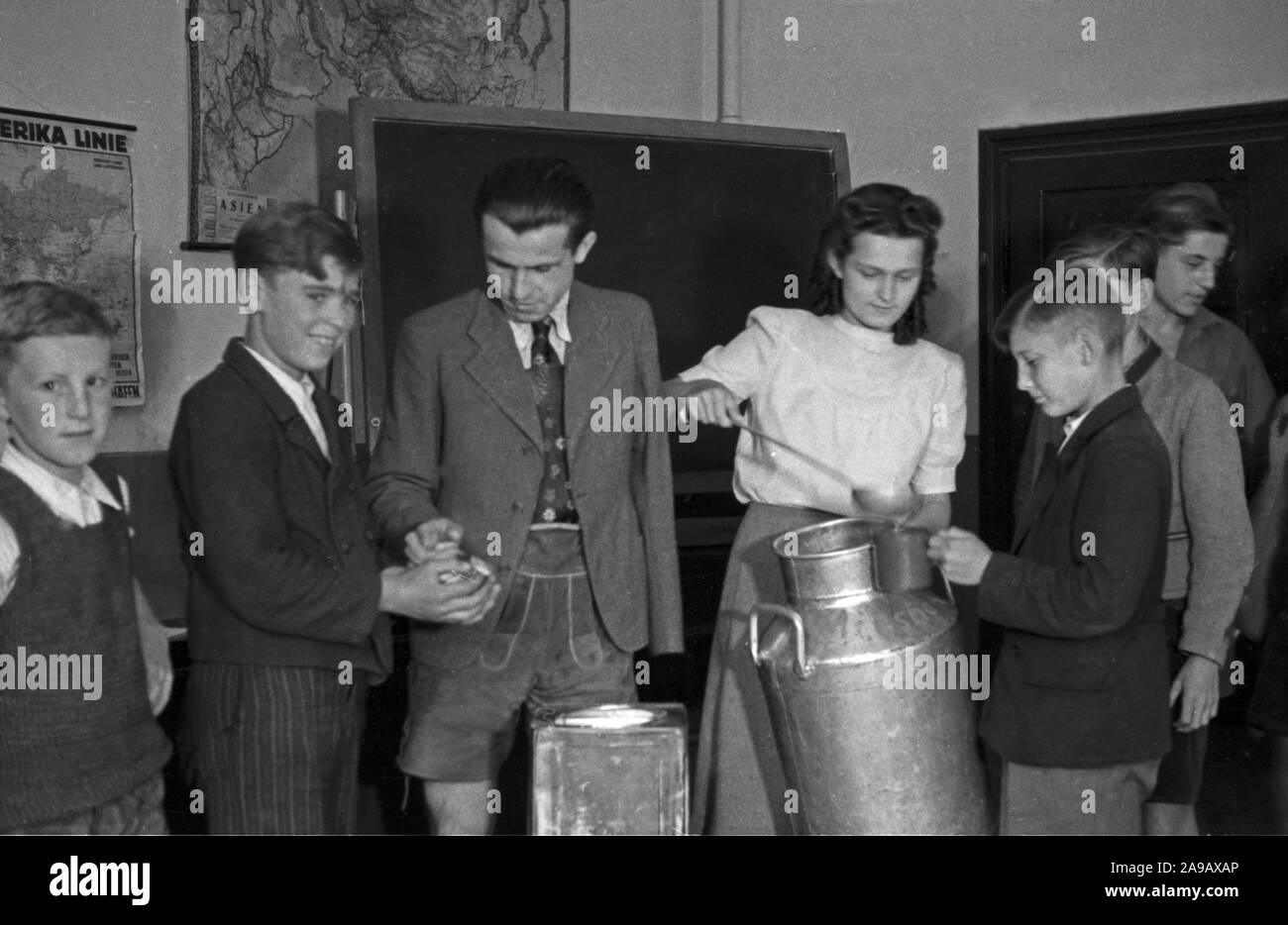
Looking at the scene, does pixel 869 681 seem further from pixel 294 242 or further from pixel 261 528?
pixel 294 242

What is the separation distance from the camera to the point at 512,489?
9.15 feet

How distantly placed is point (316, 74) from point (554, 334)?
0.80 m

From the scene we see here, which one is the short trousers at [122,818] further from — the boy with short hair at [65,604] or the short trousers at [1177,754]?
the short trousers at [1177,754]

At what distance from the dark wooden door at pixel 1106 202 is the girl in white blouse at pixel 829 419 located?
264mm

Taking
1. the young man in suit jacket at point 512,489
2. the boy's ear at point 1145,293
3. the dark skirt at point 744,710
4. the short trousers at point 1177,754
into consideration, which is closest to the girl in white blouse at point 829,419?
the dark skirt at point 744,710

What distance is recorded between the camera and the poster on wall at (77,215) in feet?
8.66

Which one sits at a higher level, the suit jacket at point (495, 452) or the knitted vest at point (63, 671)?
the suit jacket at point (495, 452)

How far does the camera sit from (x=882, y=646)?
8.69ft

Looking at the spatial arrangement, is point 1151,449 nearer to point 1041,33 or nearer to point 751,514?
point 751,514

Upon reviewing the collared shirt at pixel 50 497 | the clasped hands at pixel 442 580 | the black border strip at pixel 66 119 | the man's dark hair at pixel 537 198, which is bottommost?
the clasped hands at pixel 442 580

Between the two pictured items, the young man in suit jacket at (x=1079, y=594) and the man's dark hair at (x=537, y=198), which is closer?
the young man in suit jacket at (x=1079, y=594)

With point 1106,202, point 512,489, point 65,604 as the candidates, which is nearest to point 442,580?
point 512,489
